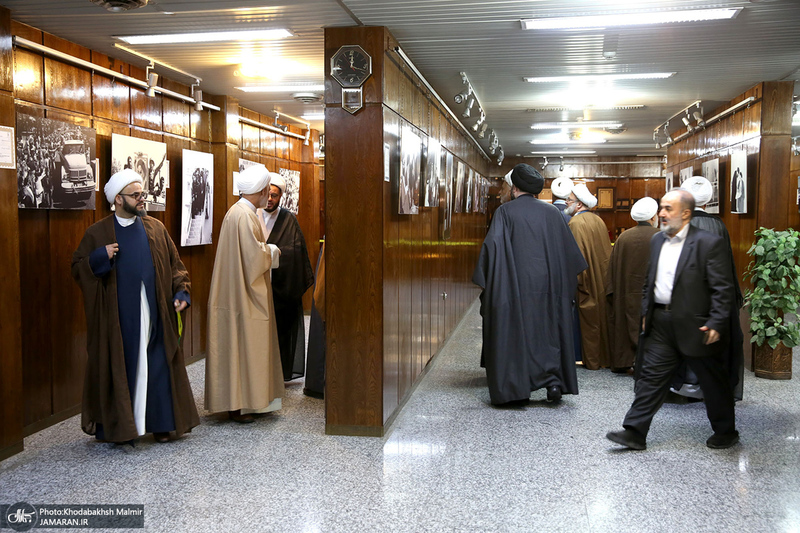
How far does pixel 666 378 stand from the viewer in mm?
4188

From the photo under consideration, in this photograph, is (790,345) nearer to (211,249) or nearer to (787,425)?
(787,425)

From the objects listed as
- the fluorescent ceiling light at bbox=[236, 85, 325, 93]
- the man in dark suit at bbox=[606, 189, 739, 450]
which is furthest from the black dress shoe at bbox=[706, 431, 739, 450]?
the fluorescent ceiling light at bbox=[236, 85, 325, 93]

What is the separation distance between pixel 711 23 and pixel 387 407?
337cm

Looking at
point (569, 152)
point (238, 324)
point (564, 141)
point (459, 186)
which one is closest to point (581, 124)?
point (459, 186)

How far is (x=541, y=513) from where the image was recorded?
3.39m

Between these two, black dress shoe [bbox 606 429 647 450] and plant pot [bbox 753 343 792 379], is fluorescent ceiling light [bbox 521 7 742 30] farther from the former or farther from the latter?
plant pot [bbox 753 343 792 379]

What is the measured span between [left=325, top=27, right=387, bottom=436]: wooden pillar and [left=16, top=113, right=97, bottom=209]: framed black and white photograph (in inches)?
71.9

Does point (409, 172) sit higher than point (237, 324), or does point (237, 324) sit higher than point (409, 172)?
point (409, 172)

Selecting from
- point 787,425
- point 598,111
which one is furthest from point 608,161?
point 787,425

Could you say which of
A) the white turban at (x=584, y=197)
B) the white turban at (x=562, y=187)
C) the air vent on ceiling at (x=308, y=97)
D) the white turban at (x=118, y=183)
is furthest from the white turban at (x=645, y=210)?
the white turban at (x=118, y=183)

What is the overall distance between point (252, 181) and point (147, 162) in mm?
1349

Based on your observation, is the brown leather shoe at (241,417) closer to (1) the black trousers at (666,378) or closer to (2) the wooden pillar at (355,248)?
(2) the wooden pillar at (355,248)

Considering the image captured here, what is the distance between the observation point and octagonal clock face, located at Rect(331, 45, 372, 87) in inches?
174

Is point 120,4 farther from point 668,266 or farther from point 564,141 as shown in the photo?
point 564,141
